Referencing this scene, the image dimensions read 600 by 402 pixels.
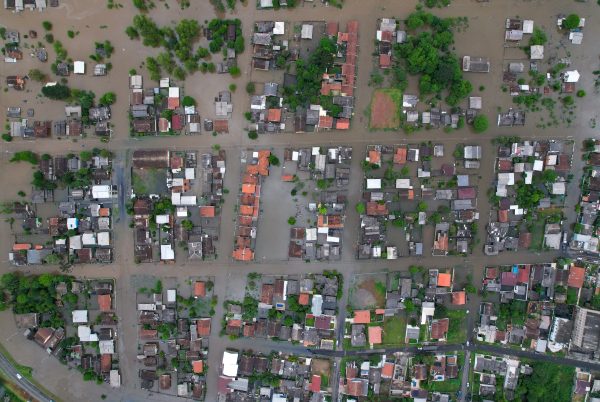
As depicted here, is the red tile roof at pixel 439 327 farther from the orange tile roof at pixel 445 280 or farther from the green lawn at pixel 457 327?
the orange tile roof at pixel 445 280

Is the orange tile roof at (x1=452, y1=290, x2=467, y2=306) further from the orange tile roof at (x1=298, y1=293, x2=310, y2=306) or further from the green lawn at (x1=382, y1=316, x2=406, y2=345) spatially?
the orange tile roof at (x1=298, y1=293, x2=310, y2=306)

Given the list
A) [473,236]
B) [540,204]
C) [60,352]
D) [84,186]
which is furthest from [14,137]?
[540,204]

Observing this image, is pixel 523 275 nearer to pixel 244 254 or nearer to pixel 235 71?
pixel 244 254

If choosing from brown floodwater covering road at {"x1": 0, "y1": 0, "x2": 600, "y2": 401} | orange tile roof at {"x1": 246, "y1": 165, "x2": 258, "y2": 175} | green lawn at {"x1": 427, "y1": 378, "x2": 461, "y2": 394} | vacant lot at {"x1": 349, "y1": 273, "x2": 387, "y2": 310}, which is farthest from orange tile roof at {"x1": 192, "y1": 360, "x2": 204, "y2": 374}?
green lawn at {"x1": 427, "y1": 378, "x2": 461, "y2": 394}

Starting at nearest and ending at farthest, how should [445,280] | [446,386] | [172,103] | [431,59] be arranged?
[431,59] → [172,103] → [445,280] → [446,386]

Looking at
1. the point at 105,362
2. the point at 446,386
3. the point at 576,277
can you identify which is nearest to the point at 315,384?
the point at 446,386

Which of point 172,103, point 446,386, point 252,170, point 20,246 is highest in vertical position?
point 172,103

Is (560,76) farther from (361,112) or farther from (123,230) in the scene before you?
(123,230)
